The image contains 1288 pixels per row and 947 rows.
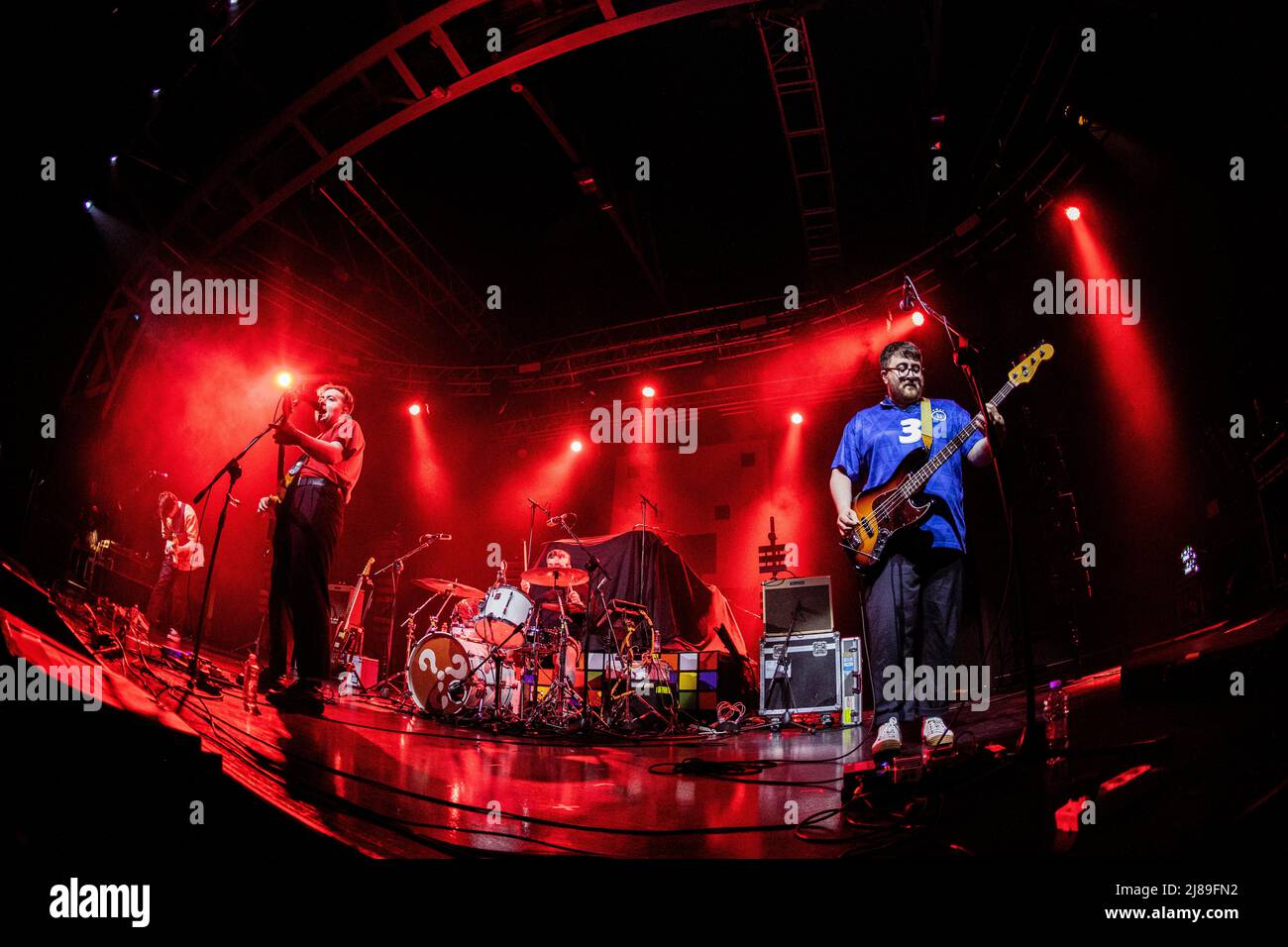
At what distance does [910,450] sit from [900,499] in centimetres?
33

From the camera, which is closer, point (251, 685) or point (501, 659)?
point (251, 685)

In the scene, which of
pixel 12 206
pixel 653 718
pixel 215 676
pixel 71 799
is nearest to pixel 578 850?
pixel 71 799

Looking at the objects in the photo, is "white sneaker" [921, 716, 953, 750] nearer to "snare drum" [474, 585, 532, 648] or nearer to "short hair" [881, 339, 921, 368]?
"short hair" [881, 339, 921, 368]

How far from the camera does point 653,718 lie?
7.33m

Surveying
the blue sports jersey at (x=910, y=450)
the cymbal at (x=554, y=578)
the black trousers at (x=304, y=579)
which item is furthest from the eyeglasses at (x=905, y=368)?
the cymbal at (x=554, y=578)

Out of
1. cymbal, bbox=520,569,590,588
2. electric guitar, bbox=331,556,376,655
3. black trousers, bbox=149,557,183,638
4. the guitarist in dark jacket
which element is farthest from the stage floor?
electric guitar, bbox=331,556,376,655

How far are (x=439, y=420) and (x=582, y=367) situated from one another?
3.25 metres

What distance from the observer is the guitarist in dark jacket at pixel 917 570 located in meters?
3.23

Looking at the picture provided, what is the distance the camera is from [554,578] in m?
6.99

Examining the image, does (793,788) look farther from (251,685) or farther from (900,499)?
A: (251,685)

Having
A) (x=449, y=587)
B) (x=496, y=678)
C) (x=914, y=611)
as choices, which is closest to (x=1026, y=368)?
(x=914, y=611)

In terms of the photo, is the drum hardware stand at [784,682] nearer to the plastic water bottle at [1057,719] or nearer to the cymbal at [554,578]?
the cymbal at [554,578]

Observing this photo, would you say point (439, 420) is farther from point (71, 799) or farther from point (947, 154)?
point (71, 799)

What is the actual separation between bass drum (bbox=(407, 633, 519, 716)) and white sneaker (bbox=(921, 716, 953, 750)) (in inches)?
177
